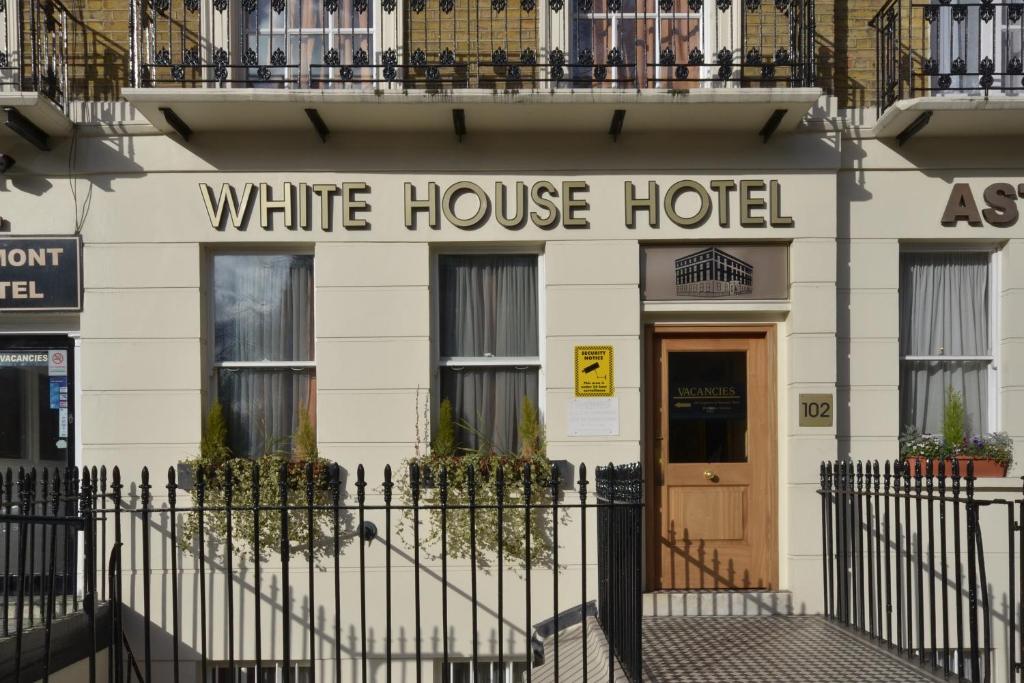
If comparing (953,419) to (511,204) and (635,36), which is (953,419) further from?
(635,36)

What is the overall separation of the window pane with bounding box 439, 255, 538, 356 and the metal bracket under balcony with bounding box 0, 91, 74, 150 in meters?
3.24

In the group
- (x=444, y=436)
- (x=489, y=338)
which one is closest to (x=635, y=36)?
(x=489, y=338)

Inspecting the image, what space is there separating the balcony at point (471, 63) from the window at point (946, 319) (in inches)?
71.5

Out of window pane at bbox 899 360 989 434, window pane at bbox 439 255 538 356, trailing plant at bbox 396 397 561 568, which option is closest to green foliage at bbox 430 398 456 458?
trailing plant at bbox 396 397 561 568

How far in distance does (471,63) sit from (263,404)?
332cm

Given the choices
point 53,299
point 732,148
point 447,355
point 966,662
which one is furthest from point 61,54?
point 966,662

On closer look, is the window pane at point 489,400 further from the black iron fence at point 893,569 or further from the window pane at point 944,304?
the window pane at point 944,304

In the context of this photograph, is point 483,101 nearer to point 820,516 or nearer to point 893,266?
point 893,266

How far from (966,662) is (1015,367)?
251 cm

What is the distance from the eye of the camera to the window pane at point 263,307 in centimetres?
877

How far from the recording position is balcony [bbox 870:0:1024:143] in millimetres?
8203

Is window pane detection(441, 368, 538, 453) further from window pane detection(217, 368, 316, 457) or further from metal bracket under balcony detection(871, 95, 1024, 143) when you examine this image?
metal bracket under balcony detection(871, 95, 1024, 143)

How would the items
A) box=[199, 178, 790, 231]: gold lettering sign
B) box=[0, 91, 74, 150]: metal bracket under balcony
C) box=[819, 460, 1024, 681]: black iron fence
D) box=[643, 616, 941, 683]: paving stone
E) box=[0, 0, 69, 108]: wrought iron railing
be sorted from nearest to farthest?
1. box=[643, 616, 941, 683]: paving stone
2. box=[819, 460, 1024, 681]: black iron fence
3. box=[0, 91, 74, 150]: metal bracket under balcony
4. box=[0, 0, 69, 108]: wrought iron railing
5. box=[199, 178, 790, 231]: gold lettering sign

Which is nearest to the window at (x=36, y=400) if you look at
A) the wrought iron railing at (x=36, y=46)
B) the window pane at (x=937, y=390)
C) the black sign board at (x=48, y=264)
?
the black sign board at (x=48, y=264)
